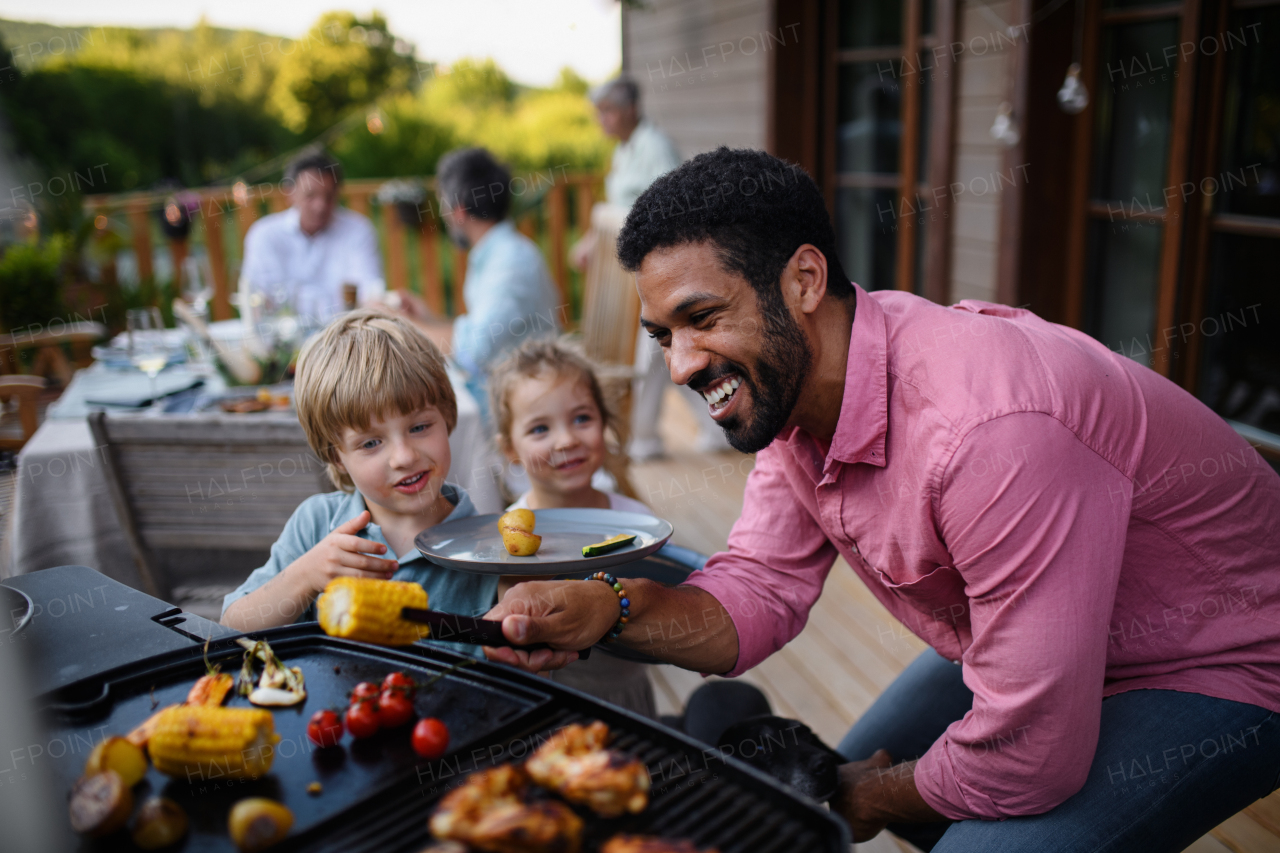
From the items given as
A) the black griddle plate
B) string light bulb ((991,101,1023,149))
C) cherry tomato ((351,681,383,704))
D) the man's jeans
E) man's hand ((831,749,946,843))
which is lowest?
man's hand ((831,749,946,843))

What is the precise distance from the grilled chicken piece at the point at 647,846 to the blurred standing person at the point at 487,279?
8.35 ft


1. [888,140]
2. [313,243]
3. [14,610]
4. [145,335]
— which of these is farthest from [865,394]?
[313,243]

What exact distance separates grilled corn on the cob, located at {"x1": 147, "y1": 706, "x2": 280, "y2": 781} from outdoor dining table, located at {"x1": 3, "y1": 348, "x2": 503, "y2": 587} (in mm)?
1288

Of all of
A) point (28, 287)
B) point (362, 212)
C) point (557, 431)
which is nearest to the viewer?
point (557, 431)

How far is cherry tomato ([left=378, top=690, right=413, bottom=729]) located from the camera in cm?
103

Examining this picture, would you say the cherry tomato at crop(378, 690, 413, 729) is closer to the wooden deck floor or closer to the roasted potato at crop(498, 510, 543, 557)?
the roasted potato at crop(498, 510, 543, 557)

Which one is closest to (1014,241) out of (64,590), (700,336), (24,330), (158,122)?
(700,336)

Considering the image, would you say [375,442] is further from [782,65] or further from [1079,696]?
[782,65]

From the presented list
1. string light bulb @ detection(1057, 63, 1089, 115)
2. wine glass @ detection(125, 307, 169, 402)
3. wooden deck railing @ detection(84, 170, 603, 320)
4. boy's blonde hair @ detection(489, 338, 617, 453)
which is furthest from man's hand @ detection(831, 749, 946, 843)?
wooden deck railing @ detection(84, 170, 603, 320)

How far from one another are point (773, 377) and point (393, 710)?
666 mm

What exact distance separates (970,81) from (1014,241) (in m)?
0.70

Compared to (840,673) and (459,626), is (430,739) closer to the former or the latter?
→ (459,626)

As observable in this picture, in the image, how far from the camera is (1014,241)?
313 centimetres

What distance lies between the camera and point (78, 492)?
7.70 ft
